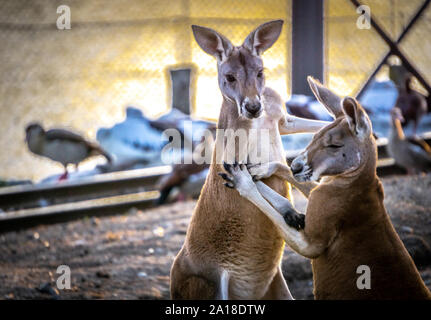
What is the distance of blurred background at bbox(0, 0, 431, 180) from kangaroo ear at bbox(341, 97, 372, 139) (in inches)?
223

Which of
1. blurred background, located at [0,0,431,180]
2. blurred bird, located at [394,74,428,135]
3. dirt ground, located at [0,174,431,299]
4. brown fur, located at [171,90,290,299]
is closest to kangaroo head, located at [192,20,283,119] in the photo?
brown fur, located at [171,90,290,299]

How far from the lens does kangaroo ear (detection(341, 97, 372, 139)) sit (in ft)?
9.57

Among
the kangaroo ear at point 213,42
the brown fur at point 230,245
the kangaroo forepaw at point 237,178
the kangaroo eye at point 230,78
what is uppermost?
the kangaroo ear at point 213,42

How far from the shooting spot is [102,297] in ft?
15.2

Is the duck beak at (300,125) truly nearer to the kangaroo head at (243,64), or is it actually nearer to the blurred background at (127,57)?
the kangaroo head at (243,64)

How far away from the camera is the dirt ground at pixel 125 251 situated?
4.77m

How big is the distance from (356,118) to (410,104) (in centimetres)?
517

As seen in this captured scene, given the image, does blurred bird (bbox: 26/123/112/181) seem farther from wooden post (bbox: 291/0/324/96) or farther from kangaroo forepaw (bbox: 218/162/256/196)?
kangaroo forepaw (bbox: 218/162/256/196)

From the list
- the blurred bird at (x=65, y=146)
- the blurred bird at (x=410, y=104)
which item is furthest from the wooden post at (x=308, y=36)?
the blurred bird at (x=65, y=146)

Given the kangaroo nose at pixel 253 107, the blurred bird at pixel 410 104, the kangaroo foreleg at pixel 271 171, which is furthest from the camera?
the blurred bird at pixel 410 104

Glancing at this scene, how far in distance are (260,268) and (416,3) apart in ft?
28.3

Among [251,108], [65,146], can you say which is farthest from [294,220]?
[65,146]
